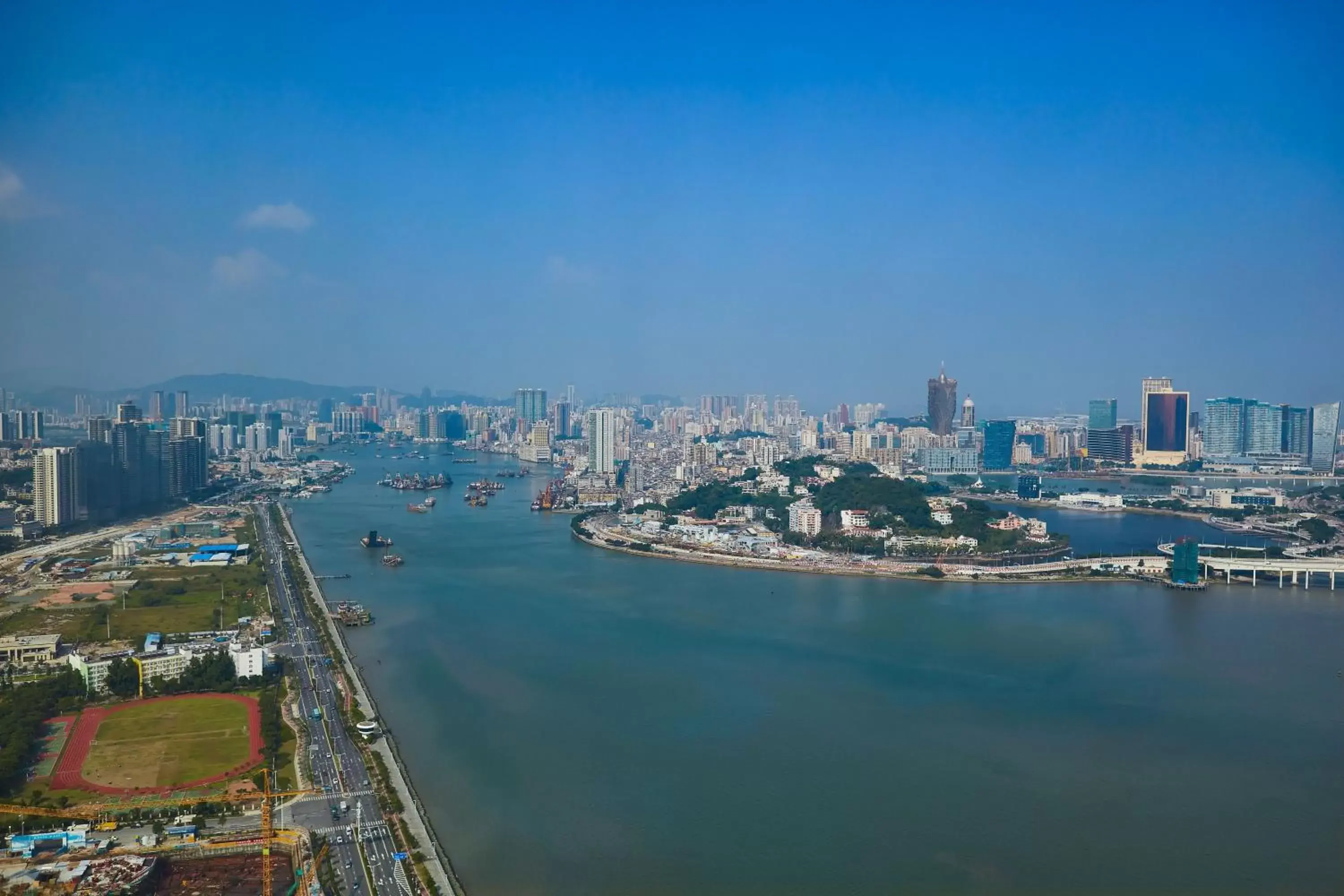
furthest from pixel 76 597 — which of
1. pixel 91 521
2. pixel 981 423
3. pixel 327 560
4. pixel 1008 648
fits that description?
pixel 981 423

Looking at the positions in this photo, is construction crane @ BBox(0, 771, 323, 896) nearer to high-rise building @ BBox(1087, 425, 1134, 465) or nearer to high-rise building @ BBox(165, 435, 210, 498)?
high-rise building @ BBox(165, 435, 210, 498)

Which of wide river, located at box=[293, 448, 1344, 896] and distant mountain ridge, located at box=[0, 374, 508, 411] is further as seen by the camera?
distant mountain ridge, located at box=[0, 374, 508, 411]

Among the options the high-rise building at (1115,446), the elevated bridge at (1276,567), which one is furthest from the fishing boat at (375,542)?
the high-rise building at (1115,446)

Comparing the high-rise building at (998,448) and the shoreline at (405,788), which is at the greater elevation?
the high-rise building at (998,448)

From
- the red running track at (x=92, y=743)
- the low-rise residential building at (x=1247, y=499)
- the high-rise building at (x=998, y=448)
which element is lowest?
the red running track at (x=92, y=743)

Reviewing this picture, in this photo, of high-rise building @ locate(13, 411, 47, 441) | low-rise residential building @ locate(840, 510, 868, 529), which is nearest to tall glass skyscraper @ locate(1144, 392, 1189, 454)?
low-rise residential building @ locate(840, 510, 868, 529)

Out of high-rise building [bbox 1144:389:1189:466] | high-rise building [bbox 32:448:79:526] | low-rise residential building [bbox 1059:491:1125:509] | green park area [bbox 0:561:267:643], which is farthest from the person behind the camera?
high-rise building [bbox 1144:389:1189:466]

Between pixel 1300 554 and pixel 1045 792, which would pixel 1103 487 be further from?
pixel 1045 792

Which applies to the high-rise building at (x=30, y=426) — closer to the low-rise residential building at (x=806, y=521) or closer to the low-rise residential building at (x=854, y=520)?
the low-rise residential building at (x=806, y=521)
